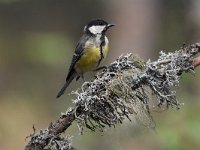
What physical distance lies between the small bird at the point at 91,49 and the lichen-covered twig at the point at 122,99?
7.21 ft

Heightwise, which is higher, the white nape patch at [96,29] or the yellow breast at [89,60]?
the white nape patch at [96,29]

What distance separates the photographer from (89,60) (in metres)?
4.49

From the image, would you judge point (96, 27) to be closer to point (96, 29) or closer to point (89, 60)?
point (96, 29)

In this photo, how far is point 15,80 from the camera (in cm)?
1214

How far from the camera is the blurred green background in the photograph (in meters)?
4.01

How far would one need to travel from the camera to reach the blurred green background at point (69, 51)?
4.01m

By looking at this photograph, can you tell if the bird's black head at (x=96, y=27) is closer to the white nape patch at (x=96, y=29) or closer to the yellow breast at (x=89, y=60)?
the white nape patch at (x=96, y=29)

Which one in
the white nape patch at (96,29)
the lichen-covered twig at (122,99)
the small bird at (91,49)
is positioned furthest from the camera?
the white nape patch at (96,29)

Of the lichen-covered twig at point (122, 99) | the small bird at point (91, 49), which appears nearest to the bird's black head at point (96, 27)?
the small bird at point (91, 49)

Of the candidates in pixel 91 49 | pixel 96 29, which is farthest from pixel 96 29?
pixel 91 49

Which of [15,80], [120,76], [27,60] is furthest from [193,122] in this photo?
[27,60]

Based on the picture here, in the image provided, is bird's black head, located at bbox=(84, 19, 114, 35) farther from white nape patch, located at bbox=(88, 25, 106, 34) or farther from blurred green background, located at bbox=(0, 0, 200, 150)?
blurred green background, located at bbox=(0, 0, 200, 150)

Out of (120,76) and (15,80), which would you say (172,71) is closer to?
(120,76)

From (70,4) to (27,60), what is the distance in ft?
5.20
